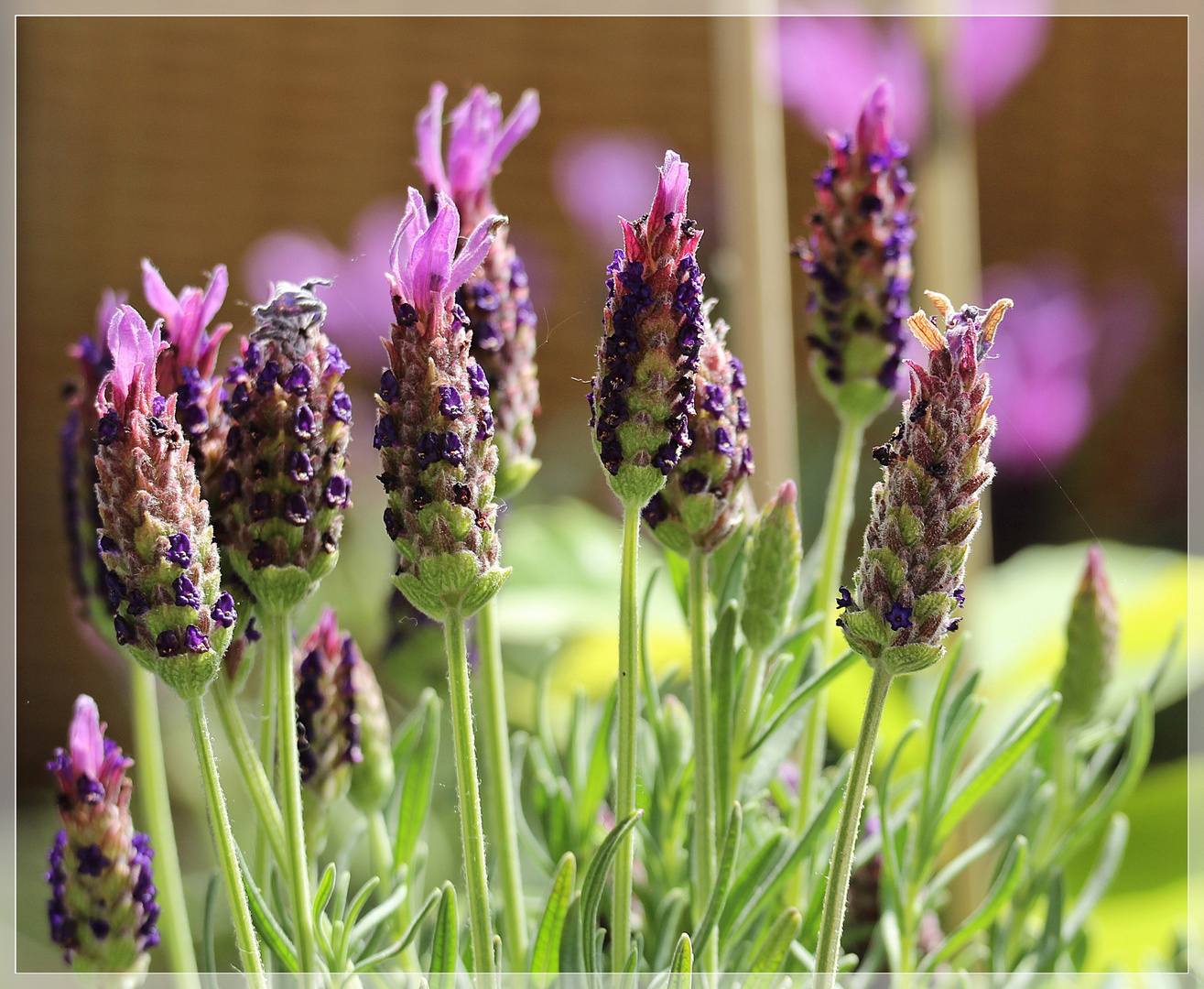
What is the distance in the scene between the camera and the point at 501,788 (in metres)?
0.40

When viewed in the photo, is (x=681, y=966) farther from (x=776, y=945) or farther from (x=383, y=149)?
(x=383, y=149)

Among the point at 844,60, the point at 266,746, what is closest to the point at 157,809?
the point at 266,746

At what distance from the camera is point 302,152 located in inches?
98.7

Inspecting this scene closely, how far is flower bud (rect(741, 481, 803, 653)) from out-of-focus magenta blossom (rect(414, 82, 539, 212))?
0.15 metres

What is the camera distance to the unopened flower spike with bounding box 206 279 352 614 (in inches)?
12.5

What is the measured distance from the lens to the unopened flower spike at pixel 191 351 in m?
0.36

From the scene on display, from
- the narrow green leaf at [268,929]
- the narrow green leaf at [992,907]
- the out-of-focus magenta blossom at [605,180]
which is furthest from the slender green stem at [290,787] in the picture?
the out-of-focus magenta blossom at [605,180]

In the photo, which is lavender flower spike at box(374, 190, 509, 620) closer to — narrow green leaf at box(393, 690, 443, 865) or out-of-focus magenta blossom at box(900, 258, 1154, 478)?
narrow green leaf at box(393, 690, 443, 865)

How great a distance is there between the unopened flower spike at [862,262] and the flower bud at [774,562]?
100mm

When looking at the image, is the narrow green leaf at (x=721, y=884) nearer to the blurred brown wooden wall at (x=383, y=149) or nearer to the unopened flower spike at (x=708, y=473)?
the unopened flower spike at (x=708, y=473)

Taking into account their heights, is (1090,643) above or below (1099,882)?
above

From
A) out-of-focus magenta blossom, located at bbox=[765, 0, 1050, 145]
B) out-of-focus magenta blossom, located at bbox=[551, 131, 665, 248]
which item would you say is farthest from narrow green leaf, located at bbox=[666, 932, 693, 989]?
out-of-focus magenta blossom, located at bbox=[551, 131, 665, 248]

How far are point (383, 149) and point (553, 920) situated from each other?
8.03 feet

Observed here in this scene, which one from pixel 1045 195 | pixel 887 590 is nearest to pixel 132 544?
pixel 887 590
